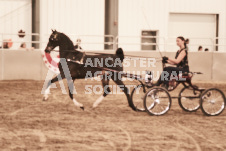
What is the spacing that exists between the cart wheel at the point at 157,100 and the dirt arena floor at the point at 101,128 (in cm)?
18

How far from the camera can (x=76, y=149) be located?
263 inches

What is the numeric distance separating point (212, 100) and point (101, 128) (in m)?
2.85

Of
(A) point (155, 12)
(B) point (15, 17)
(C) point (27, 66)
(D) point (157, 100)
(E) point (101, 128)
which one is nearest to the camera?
(E) point (101, 128)

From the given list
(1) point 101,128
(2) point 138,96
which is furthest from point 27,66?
(1) point 101,128

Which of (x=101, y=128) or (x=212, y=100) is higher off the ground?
(x=212, y=100)

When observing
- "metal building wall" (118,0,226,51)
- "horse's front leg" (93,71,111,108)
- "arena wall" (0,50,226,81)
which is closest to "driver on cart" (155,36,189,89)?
"horse's front leg" (93,71,111,108)

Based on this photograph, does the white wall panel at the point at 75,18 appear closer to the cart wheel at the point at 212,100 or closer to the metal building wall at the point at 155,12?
the metal building wall at the point at 155,12

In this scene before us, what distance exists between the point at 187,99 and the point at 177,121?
1546mm

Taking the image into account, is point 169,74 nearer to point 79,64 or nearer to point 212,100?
point 212,100

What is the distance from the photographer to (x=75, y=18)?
A: 22.4 meters

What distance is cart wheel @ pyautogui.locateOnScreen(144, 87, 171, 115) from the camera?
32.1ft

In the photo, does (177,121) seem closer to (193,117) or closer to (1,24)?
(193,117)

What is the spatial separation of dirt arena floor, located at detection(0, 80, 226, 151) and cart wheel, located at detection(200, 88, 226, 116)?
0.20 metres

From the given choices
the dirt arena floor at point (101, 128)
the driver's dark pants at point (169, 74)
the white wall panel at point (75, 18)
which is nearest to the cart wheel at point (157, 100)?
the dirt arena floor at point (101, 128)
